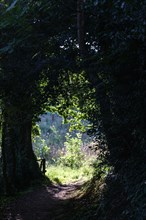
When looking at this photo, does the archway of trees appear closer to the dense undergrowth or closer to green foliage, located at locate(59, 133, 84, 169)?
the dense undergrowth

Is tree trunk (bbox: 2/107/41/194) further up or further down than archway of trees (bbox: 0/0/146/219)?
further down

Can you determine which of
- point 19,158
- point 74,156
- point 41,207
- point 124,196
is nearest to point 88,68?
point 124,196

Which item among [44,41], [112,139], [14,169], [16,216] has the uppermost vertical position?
[44,41]

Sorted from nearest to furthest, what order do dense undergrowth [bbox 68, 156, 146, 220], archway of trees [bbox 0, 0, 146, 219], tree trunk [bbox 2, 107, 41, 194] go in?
dense undergrowth [bbox 68, 156, 146, 220]
archway of trees [bbox 0, 0, 146, 219]
tree trunk [bbox 2, 107, 41, 194]

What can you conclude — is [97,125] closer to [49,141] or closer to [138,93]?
[138,93]

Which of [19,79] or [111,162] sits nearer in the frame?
[111,162]

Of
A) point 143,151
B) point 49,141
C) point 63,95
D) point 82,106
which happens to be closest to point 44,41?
point 63,95

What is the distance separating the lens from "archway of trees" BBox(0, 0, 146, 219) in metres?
5.09

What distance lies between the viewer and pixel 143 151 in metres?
5.05

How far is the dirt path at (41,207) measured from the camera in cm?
830

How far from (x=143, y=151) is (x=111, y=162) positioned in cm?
103

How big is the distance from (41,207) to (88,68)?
5.07 meters

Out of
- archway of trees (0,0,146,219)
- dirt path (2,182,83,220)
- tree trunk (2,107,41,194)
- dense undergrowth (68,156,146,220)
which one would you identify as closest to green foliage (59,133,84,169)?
tree trunk (2,107,41,194)

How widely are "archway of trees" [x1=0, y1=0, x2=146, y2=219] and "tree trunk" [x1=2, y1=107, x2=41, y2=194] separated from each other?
46.1 inches
